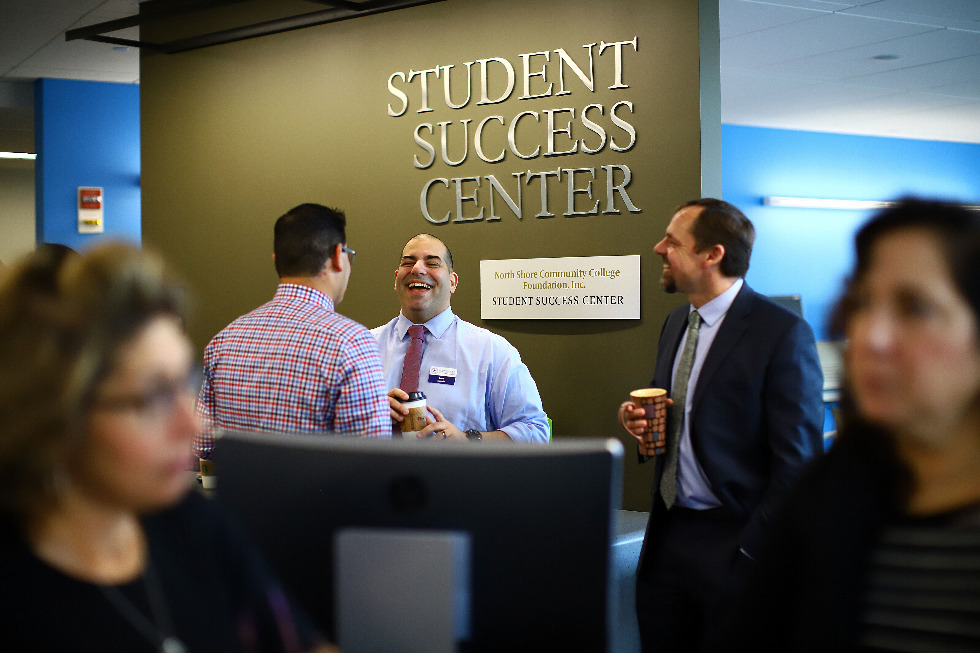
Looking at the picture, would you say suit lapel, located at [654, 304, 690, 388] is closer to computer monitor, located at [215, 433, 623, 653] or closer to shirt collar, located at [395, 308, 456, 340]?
shirt collar, located at [395, 308, 456, 340]

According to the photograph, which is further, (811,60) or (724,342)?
(811,60)

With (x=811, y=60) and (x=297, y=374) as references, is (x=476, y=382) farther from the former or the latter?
(x=811, y=60)

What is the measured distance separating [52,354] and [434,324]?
2.77 metres

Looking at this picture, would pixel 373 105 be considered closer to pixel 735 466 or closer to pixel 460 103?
pixel 460 103

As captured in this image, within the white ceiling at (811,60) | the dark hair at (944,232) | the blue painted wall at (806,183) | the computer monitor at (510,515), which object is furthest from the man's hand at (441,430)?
the blue painted wall at (806,183)

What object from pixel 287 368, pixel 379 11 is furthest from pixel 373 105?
pixel 287 368

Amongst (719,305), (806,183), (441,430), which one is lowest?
(441,430)

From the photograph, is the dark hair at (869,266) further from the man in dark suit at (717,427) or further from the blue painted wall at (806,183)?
the blue painted wall at (806,183)

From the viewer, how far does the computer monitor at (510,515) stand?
4.42ft

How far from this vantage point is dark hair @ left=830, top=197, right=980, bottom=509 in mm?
1167

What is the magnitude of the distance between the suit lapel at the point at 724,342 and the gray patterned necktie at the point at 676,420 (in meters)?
0.07

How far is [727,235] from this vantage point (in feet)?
9.23

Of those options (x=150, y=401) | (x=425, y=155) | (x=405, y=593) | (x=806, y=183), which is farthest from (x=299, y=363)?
(x=806, y=183)

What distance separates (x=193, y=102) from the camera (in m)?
5.70
